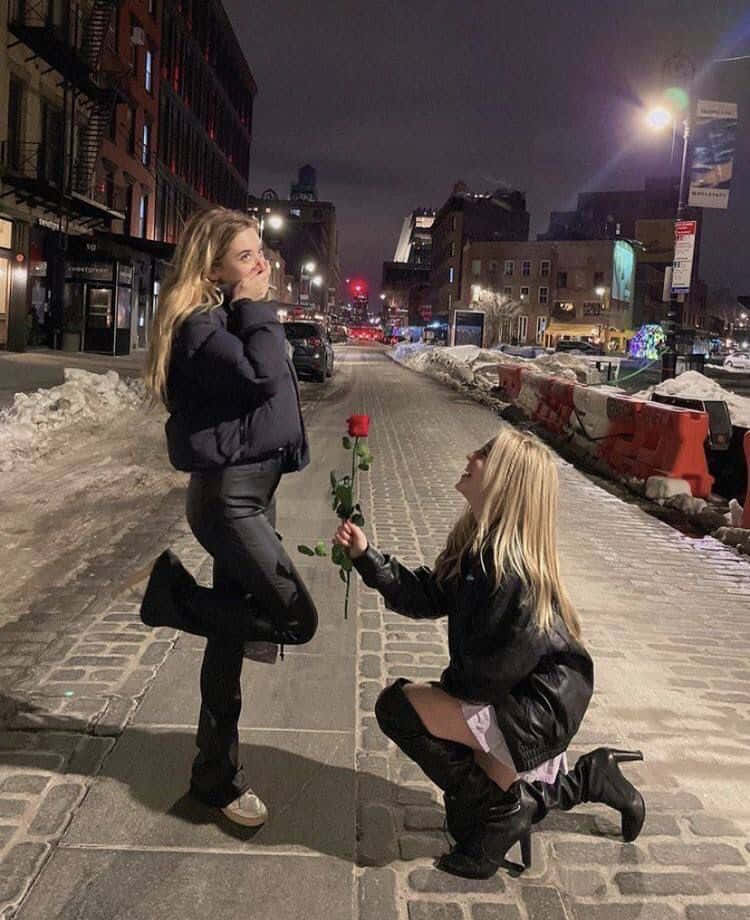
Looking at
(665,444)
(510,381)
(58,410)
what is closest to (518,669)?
(665,444)

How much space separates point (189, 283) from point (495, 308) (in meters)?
94.2

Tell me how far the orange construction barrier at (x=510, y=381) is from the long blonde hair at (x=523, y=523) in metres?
19.3

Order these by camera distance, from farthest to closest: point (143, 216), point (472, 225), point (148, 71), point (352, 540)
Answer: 1. point (472, 225)
2. point (143, 216)
3. point (148, 71)
4. point (352, 540)

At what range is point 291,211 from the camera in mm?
187375

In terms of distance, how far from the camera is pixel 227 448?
9.39 ft

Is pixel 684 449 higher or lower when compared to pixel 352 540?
lower

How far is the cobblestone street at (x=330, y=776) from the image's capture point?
285 centimetres

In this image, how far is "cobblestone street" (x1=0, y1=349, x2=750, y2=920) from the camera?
2.85 m

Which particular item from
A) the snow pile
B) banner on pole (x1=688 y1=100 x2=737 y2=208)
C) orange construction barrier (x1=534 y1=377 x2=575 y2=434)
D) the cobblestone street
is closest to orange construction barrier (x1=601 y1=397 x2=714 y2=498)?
the snow pile

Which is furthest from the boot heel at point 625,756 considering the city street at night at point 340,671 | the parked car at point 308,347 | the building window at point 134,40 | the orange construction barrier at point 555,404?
the building window at point 134,40

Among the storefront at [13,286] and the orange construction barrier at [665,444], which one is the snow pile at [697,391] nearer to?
the orange construction barrier at [665,444]

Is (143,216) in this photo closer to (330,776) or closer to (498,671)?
(330,776)

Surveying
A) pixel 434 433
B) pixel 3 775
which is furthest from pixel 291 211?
pixel 3 775

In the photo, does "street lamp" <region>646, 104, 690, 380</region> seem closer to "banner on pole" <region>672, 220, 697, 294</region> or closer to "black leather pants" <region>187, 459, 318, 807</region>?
"banner on pole" <region>672, 220, 697, 294</region>
